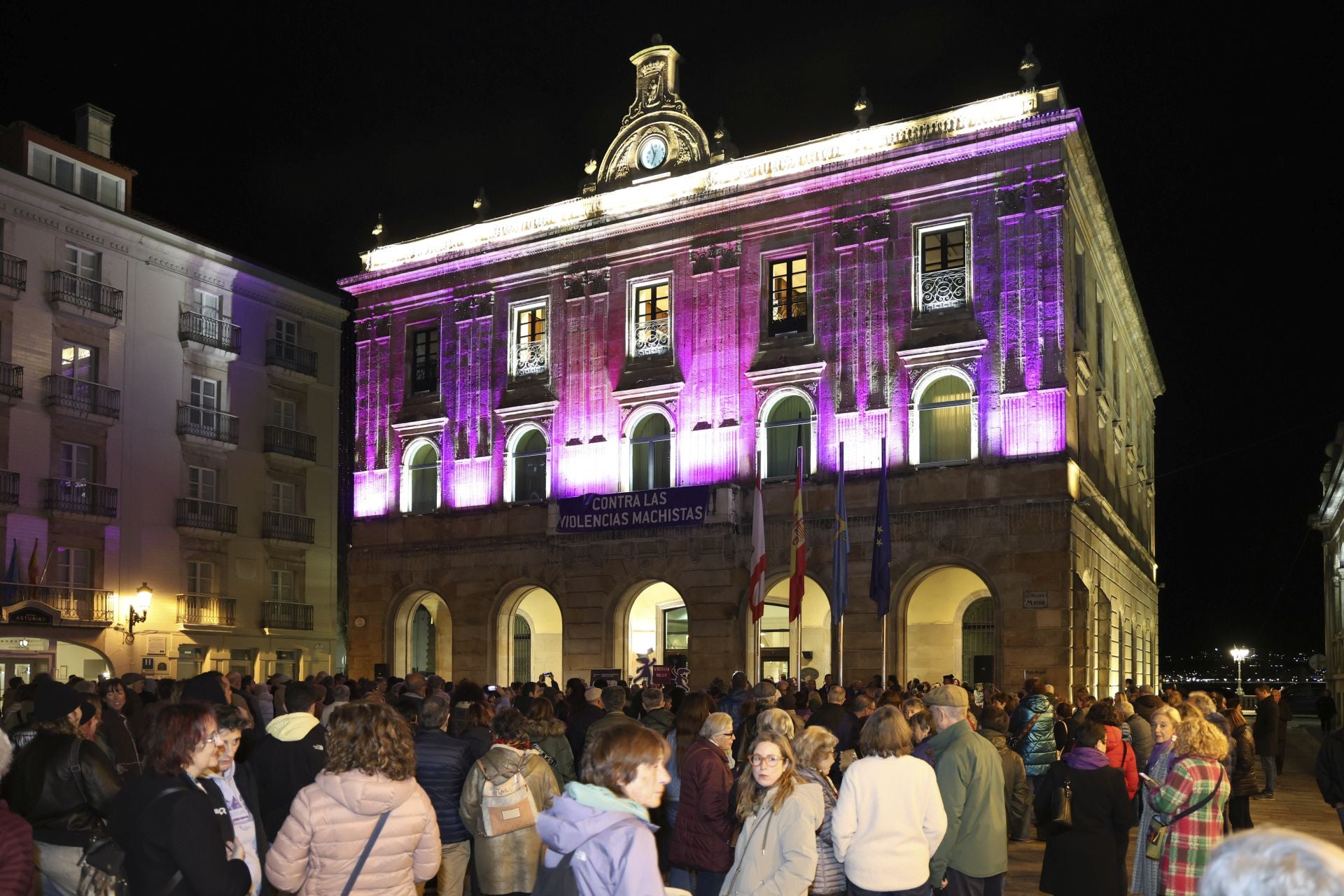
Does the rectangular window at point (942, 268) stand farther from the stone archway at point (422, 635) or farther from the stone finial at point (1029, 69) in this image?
the stone archway at point (422, 635)

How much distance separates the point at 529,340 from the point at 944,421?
38.0 feet

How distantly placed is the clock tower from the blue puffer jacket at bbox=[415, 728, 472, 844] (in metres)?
24.5

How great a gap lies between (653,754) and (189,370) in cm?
3330

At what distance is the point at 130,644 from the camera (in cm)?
3200

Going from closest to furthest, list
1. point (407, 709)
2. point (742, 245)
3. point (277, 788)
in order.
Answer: point (277, 788) < point (407, 709) < point (742, 245)

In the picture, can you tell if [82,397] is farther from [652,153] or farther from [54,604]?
[652,153]

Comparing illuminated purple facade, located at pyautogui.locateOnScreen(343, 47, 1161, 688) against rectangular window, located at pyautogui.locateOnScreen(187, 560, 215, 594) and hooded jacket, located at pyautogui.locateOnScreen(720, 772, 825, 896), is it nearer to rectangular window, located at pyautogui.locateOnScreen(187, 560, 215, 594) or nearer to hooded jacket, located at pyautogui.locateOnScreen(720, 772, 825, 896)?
rectangular window, located at pyautogui.locateOnScreen(187, 560, 215, 594)

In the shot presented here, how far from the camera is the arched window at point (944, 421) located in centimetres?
2772

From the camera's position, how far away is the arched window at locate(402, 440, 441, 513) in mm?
35438

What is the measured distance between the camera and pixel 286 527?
37406 mm

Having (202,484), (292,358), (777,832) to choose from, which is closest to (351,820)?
(777,832)

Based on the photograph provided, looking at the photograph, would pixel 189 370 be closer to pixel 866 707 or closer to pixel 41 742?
pixel 866 707

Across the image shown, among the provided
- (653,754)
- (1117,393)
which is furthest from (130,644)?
(653,754)

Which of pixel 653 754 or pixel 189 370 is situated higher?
pixel 189 370
